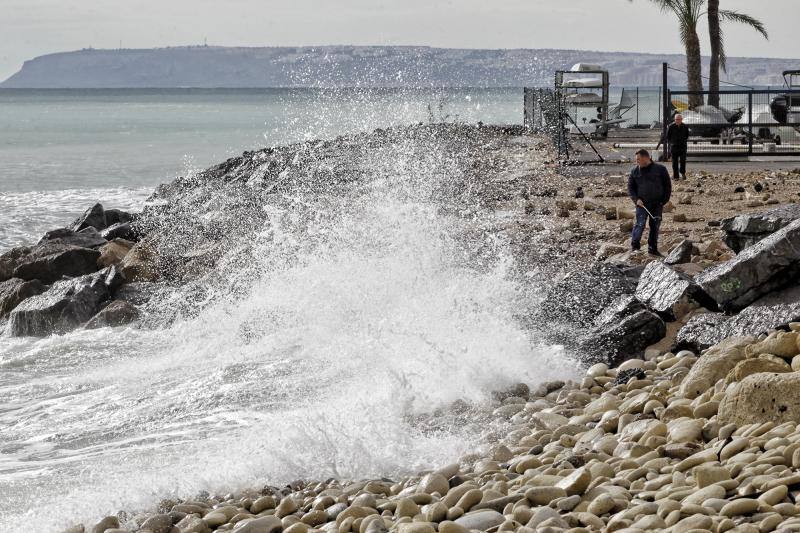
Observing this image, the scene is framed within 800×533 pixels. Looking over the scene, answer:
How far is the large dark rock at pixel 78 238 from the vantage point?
64.2 feet

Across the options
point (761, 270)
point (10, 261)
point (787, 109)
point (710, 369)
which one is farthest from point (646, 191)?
point (787, 109)

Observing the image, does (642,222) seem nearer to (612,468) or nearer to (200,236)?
(612,468)

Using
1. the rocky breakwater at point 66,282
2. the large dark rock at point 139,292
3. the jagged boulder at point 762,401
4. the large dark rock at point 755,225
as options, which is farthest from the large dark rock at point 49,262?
the jagged boulder at point 762,401

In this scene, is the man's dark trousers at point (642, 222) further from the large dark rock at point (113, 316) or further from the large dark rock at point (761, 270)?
the large dark rock at point (113, 316)

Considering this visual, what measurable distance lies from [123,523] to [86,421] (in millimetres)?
3013

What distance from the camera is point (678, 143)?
20.9 meters

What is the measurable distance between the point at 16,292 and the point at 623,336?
982cm

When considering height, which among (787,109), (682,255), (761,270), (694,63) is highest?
(694,63)

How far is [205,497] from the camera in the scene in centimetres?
750

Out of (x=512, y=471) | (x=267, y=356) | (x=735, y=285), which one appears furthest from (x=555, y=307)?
(x=512, y=471)

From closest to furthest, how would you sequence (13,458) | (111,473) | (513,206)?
1. (111,473)
2. (13,458)
3. (513,206)

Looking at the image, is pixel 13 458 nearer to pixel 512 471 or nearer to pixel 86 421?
pixel 86 421

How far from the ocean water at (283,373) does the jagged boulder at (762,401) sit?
2.02 m

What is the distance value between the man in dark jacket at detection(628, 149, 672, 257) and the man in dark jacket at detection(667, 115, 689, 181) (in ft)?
23.5
